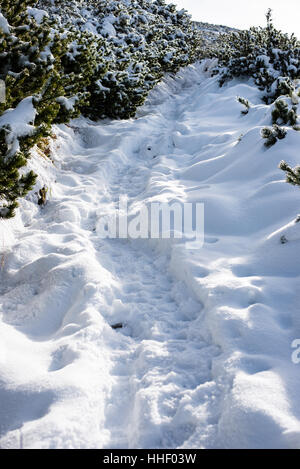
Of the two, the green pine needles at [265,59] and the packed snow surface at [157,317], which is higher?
the green pine needles at [265,59]

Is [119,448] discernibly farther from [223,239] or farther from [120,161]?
[120,161]

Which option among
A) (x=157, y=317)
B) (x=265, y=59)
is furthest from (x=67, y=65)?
(x=265, y=59)

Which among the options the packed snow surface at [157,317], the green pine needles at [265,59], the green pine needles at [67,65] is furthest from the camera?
the green pine needles at [265,59]

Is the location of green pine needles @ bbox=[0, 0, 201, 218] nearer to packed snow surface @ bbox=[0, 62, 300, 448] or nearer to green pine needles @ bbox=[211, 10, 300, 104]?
packed snow surface @ bbox=[0, 62, 300, 448]

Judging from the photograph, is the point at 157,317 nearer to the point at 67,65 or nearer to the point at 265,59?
the point at 67,65

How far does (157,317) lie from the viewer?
2.99 metres

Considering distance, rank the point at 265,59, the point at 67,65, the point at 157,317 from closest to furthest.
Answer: the point at 157,317
the point at 67,65
the point at 265,59

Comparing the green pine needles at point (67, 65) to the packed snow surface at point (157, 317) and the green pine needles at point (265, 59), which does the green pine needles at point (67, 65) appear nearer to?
the packed snow surface at point (157, 317)

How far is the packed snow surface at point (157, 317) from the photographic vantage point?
6.34ft

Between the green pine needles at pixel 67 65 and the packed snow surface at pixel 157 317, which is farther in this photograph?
the green pine needles at pixel 67 65

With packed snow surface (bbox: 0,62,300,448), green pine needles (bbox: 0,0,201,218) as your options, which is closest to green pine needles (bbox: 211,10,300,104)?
green pine needles (bbox: 0,0,201,218)

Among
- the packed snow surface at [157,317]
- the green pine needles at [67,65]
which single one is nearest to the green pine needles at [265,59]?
the green pine needles at [67,65]
